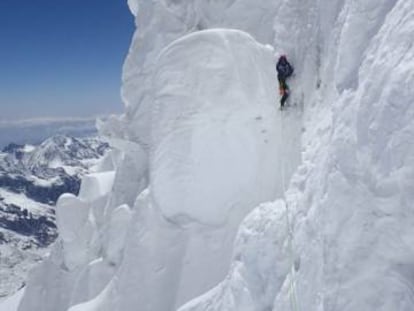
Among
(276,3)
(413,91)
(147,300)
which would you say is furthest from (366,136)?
(276,3)

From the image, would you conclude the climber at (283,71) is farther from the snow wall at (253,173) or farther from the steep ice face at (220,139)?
the steep ice face at (220,139)

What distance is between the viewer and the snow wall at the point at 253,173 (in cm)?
776

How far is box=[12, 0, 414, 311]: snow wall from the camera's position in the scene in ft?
25.5

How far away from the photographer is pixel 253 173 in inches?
755

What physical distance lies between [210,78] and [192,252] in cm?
749

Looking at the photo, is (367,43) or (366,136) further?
(367,43)

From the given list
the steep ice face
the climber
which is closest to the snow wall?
the steep ice face

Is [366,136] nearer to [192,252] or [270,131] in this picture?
[270,131]

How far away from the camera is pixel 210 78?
20.2 m

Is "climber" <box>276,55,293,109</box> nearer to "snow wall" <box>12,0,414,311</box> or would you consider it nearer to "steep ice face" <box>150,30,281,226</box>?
"snow wall" <box>12,0,414,311</box>

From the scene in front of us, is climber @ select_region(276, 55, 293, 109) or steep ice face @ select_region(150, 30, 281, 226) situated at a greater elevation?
climber @ select_region(276, 55, 293, 109)

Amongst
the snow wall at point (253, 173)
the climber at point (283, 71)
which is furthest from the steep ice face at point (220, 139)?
the climber at point (283, 71)

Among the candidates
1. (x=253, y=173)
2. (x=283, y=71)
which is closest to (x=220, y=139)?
(x=253, y=173)

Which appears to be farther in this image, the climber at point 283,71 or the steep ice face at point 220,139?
the steep ice face at point 220,139
